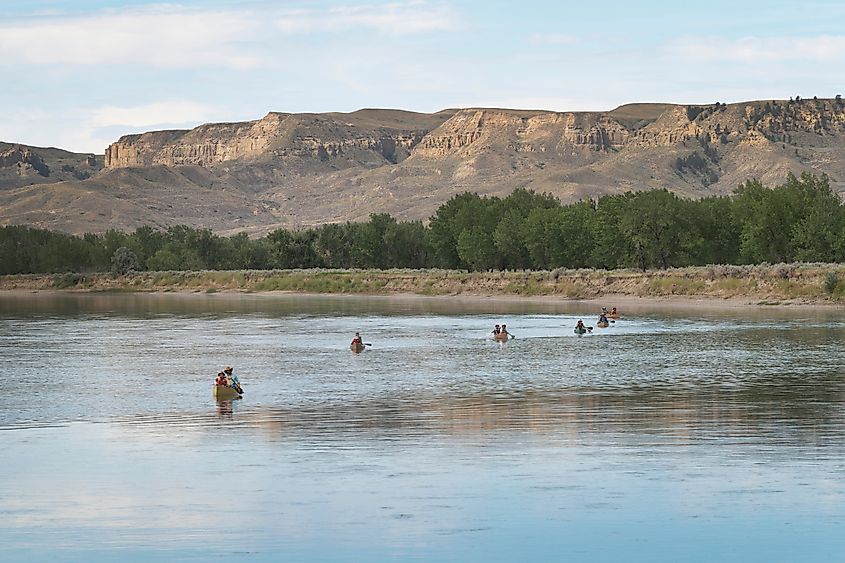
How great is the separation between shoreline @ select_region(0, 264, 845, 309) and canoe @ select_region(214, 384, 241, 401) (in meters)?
53.4

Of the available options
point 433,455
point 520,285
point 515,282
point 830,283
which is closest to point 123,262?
point 515,282

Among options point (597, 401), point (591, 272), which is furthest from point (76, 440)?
point (591, 272)

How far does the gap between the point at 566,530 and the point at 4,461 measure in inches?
461

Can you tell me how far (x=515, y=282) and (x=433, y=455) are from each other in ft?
270

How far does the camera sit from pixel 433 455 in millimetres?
22531

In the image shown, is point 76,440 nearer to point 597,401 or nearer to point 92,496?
point 92,496

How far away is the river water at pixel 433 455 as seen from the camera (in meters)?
16.2

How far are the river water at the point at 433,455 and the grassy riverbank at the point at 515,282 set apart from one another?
32.9 meters

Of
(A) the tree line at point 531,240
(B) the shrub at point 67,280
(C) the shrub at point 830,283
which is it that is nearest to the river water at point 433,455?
(C) the shrub at point 830,283

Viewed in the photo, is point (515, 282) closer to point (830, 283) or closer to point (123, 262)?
point (830, 283)

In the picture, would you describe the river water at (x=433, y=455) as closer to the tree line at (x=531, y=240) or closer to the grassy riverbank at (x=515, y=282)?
the grassy riverbank at (x=515, y=282)

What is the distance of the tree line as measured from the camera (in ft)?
320

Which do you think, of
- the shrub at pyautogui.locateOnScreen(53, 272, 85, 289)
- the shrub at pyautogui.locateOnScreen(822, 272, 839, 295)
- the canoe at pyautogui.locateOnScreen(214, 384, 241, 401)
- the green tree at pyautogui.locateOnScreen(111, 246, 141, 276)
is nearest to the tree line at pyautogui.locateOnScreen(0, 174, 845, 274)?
the green tree at pyautogui.locateOnScreen(111, 246, 141, 276)

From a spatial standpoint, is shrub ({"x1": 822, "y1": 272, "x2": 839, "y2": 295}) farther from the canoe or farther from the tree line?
the canoe
